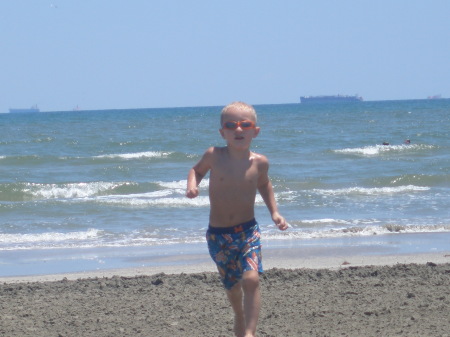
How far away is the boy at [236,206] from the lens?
4582 millimetres

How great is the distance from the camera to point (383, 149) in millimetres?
28094

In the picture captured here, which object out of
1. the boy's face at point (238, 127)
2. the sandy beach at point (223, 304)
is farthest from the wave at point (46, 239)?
the boy's face at point (238, 127)

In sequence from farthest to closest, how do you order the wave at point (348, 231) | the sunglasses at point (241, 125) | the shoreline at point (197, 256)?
the wave at point (348, 231) < the shoreline at point (197, 256) < the sunglasses at point (241, 125)

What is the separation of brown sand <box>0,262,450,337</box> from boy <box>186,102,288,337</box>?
29.1 inches

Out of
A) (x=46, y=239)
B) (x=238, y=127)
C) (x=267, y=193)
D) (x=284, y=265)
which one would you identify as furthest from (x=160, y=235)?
(x=238, y=127)

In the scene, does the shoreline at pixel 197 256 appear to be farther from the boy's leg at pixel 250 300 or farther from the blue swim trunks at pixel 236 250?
Answer: the boy's leg at pixel 250 300

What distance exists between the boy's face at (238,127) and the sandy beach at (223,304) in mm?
1337

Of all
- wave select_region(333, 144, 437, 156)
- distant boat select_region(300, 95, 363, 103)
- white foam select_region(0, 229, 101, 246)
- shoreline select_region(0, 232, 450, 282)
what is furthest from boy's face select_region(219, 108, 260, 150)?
distant boat select_region(300, 95, 363, 103)

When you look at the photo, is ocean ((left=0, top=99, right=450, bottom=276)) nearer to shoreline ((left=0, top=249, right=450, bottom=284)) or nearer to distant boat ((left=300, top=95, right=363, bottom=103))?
shoreline ((left=0, top=249, right=450, bottom=284))

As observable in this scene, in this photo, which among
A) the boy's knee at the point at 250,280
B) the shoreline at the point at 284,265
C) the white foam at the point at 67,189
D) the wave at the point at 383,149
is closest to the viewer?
the boy's knee at the point at 250,280

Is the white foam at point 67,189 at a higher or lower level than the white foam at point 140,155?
lower

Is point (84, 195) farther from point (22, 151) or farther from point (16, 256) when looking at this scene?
point (22, 151)

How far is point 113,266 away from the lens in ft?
29.0

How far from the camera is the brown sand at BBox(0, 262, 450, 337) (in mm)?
5375
